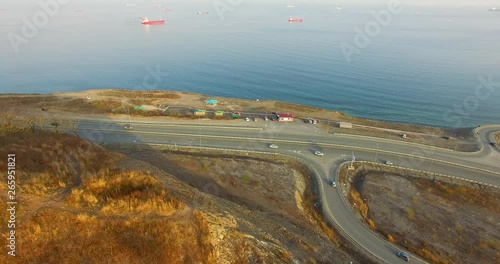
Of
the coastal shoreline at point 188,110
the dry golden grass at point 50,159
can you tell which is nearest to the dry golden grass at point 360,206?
the coastal shoreline at point 188,110

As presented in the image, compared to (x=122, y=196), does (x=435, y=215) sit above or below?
below

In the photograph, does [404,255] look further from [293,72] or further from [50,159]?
[293,72]

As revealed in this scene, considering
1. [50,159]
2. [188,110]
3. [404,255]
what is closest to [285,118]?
[188,110]

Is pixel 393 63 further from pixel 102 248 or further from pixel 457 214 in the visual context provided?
pixel 102 248

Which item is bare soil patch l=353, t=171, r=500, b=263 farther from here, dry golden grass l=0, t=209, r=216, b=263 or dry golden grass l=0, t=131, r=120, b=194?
dry golden grass l=0, t=131, r=120, b=194

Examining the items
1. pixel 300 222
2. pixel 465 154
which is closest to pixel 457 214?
pixel 465 154
